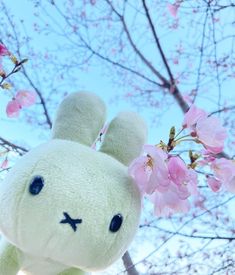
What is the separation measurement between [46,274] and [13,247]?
0.29 feet

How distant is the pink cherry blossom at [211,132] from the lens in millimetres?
833

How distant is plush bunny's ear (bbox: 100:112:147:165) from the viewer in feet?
2.90

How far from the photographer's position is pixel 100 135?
36.7 inches

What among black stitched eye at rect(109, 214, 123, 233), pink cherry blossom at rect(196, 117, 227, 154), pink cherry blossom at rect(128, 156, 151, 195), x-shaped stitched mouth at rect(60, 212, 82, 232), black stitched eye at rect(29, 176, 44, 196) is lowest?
black stitched eye at rect(109, 214, 123, 233)

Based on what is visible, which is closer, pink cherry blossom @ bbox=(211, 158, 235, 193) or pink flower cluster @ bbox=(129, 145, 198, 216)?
pink flower cluster @ bbox=(129, 145, 198, 216)

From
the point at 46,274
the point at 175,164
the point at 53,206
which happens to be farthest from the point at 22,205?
the point at 175,164

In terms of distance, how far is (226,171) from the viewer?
0.91 m

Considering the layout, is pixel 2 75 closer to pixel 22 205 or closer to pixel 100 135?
pixel 100 135

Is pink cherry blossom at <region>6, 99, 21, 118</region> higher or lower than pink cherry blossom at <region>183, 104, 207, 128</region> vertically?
lower

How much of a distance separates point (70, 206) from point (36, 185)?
0.08 meters

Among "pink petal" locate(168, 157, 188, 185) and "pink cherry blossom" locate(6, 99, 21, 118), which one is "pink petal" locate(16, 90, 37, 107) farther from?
"pink petal" locate(168, 157, 188, 185)

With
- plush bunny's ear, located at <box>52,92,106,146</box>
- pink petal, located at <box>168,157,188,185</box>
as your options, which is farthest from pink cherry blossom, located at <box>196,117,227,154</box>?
plush bunny's ear, located at <box>52,92,106,146</box>

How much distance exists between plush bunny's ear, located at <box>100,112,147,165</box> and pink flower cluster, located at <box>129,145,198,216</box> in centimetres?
10

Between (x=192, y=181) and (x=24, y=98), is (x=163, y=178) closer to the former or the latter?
(x=192, y=181)
